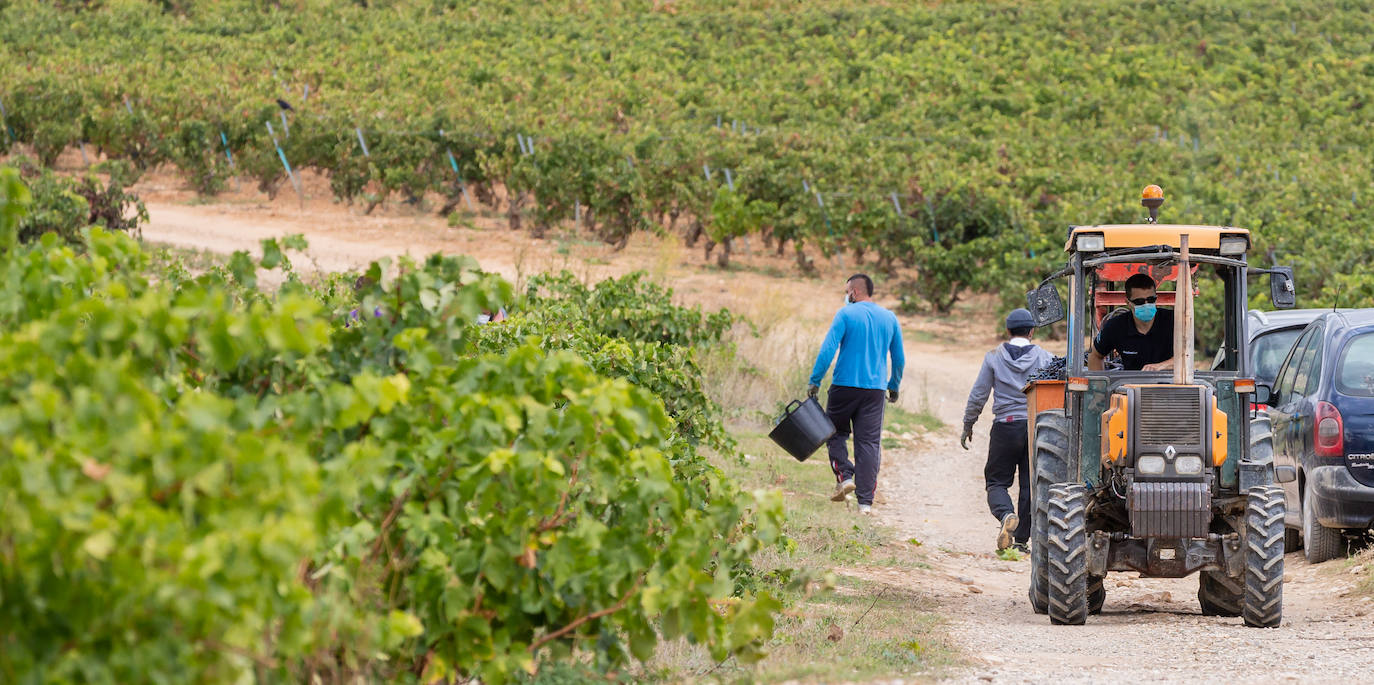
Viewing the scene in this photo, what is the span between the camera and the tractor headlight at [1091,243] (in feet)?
25.5

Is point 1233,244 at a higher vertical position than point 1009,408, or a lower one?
higher

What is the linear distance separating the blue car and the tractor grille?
116cm

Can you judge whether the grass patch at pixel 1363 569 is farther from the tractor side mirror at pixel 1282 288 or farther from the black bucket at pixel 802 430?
the black bucket at pixel 802 430

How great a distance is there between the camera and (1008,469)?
1014 cm

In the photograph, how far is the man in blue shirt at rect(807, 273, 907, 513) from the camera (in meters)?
10.3

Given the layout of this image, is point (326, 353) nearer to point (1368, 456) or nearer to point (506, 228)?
point (1368, 456)

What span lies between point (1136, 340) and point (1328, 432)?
1.66 m

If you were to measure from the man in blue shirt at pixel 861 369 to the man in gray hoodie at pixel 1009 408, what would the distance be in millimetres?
621

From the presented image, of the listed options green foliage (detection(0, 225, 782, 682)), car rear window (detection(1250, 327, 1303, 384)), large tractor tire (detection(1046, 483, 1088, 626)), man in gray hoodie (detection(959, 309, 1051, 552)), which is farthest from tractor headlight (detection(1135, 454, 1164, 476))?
car rear window (detection(1250, 327, 1303, 384))

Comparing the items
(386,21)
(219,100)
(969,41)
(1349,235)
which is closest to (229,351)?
(1349,235)

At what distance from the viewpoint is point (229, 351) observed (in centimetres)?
364

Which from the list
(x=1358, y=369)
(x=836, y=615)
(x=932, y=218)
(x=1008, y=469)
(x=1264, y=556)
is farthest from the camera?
(x=932, y=218)

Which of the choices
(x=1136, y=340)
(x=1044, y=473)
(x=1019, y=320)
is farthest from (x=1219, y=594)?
(x=1019, y=320)

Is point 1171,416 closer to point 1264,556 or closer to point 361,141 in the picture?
point 1264,556
